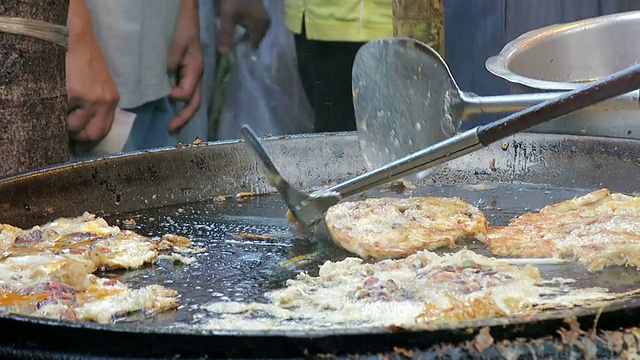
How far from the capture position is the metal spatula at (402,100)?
2402 millimetres

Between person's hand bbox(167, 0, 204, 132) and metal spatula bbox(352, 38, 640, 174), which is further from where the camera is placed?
person's hand bbox(167, 0, 204, 132)

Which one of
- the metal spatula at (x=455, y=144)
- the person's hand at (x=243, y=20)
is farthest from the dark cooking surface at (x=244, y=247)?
the person's hand at (x=243, y=20)

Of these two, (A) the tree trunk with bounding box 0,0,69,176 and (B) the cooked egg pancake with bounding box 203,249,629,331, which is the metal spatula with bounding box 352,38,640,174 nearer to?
(B) the cooked egg pancake with bounding box 203,249,629,331

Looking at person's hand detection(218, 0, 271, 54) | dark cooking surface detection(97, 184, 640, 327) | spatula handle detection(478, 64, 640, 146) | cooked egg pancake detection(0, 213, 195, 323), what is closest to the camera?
spatula handle detection(478, 64, 640, 146)

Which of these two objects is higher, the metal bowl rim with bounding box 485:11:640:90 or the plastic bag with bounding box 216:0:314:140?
the metal bowl rim with bounding box 485:11:640:90

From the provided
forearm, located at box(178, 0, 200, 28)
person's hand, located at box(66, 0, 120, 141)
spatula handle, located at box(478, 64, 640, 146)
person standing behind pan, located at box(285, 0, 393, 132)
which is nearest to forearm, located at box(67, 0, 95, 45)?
person's hand, located at box(66, 0, 120, 141)

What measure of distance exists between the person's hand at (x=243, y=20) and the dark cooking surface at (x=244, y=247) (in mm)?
3251

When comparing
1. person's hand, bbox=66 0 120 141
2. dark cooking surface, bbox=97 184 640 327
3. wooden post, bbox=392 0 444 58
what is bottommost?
dark cooking surface, bbox=97 184 640 327

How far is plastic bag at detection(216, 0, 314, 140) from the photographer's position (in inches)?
232

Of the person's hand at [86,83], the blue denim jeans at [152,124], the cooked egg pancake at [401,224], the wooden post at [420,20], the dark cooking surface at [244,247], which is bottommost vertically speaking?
the blue denim jeans at [152,124]

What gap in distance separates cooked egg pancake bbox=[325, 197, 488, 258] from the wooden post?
131cm

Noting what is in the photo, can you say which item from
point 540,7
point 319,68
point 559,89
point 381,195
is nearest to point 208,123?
point 319,68

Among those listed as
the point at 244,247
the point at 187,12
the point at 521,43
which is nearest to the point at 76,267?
the point at 244,247

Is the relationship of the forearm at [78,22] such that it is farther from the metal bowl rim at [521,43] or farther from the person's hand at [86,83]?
the metal bowl rim at [521,43]
